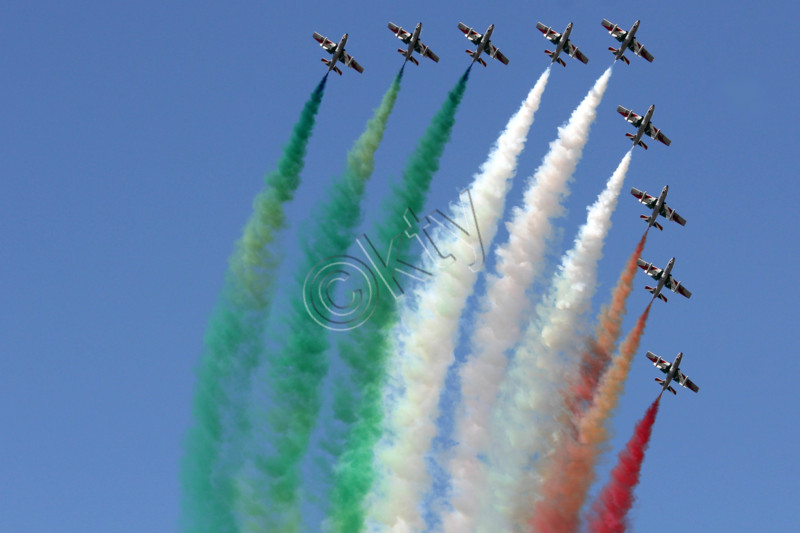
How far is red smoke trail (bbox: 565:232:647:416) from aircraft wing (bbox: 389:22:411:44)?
16276 millimetres

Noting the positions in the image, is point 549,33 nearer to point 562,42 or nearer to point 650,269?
point 562,42

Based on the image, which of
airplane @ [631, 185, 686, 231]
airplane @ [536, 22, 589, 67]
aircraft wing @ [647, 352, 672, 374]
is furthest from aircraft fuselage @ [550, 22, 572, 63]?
aircraft wing @ [647, 352, 672, 374]

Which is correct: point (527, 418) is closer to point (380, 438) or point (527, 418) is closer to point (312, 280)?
point (380, 438)

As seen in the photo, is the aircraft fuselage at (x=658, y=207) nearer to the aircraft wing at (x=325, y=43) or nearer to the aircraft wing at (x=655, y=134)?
the aircraft wing at (x=655, y=134)

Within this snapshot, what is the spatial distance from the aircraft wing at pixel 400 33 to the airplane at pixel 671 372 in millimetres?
20878

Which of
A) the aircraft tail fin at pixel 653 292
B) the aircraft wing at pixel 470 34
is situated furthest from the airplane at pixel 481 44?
the aircraft tail fin at pixel 653 292

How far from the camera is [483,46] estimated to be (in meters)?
66.3

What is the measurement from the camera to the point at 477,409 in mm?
63344

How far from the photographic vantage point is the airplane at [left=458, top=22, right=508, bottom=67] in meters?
66.2

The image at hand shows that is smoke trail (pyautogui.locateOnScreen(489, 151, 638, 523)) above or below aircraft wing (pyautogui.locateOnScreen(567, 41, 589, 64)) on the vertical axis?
below

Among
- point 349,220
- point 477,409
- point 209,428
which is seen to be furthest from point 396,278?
point 209,428

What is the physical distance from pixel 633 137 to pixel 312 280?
1918 cm

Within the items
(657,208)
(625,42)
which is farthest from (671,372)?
(625,42)

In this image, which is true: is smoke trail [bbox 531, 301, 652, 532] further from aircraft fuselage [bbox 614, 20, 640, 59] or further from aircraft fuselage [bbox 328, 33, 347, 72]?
aircraft fuselage [bbox 328, 33, 347, 72]
